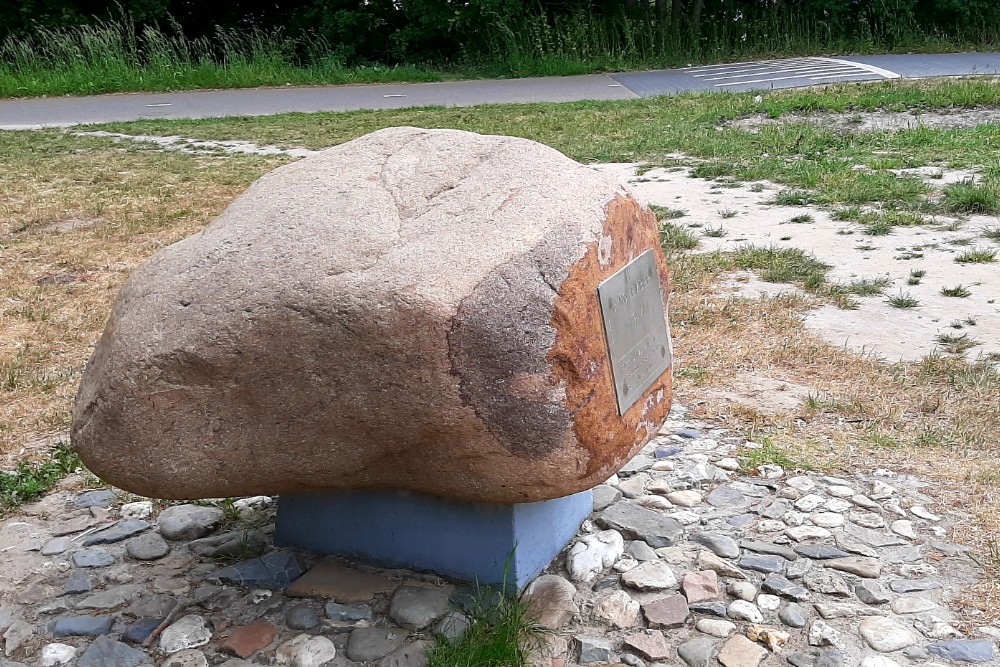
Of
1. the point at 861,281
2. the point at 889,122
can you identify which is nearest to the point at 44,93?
the point at 889,122

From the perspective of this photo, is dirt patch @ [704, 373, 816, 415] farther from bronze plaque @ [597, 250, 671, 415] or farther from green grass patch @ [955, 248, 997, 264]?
green grass patch @ [955, 248, 997, 264]

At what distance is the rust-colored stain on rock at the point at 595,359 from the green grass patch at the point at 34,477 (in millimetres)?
1930

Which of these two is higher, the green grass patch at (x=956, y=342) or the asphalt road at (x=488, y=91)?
the asphalt road at (x=488, y=91)

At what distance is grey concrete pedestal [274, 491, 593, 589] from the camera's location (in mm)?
2777

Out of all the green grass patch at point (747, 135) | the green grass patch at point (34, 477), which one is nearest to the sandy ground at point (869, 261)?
the green grass patch at point (747, 135)

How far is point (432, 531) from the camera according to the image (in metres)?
2.84

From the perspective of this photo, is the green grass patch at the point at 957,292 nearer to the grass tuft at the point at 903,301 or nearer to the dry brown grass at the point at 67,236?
the grass tuft at the point at 903,301

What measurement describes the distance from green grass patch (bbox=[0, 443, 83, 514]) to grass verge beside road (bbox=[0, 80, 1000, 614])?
0.57 ft

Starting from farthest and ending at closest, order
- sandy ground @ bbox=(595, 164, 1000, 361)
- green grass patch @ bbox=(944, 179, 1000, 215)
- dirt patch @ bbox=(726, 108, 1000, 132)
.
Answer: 1. dirt patch @ bbox=(726, 108, 1000, 132)
2. green grass patch @ bbox=(944, 179, 1000, 215)
3. sandy ground @ bbox=(595, 164, 1000, 361)

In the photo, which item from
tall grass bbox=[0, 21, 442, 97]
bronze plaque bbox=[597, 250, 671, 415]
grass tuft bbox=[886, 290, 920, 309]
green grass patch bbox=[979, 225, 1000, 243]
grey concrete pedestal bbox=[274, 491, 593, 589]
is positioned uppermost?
tall grass bbox=[0, 21, 442, 97]

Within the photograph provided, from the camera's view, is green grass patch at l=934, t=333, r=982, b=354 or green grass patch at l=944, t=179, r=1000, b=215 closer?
green grass patch at l=934, t=333, r=982, b=354

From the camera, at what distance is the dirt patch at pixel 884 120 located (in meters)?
9.19

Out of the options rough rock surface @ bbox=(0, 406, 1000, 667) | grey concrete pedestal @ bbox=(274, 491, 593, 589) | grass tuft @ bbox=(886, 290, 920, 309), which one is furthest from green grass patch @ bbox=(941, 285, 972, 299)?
grey concrete pedestal @ bbox=(274, 491, 593, 589)

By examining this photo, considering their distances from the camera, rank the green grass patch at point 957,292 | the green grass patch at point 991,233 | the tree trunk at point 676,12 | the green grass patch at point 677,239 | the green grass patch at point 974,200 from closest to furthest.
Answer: the green grass patch at point 957,292, the green grass patch at point 991,233, the green grass patch at point 677,239, the green grass patch at point 974,200, the tree trunk at point 676,12
